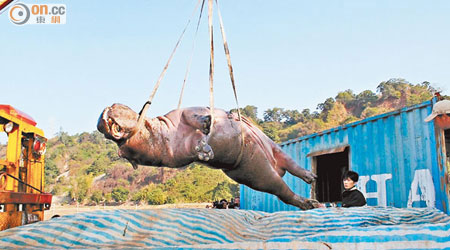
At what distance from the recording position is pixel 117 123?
268cm

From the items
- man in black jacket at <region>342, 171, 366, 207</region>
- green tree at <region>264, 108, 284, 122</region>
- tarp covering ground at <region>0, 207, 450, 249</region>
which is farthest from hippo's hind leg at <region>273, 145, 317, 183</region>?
green tree at <region>264, 108, 284, 122</region>

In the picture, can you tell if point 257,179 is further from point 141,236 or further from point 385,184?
point 385,184

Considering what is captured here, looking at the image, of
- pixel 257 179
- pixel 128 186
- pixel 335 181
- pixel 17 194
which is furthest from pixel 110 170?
pixel 257 179

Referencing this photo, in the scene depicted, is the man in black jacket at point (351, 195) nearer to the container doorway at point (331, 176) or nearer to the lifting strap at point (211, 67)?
the lifting strap at point (211, 67)

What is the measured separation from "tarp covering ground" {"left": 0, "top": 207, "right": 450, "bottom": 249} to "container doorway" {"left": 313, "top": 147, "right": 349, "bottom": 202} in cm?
981

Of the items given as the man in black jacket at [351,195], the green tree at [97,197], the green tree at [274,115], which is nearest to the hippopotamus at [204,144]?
the man in black jacket at [351,195]

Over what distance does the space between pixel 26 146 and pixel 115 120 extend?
6.86 m

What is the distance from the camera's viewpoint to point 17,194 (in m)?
7.33

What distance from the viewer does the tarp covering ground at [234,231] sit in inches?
86.0

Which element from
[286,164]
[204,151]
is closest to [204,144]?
[204,151]

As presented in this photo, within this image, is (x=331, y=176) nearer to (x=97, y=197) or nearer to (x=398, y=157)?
(x=398, y=157)

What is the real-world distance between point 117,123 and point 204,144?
2.24 ft

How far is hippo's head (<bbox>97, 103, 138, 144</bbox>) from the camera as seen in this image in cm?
264

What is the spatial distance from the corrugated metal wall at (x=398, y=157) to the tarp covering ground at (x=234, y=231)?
13.0ft
